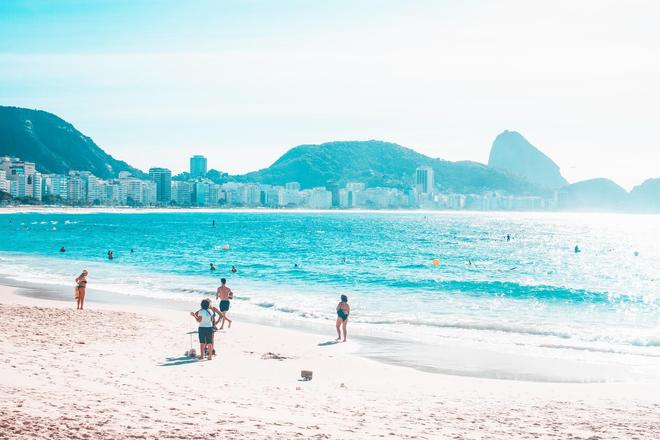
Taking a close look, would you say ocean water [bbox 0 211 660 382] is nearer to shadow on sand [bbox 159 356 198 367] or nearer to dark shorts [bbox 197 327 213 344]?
dark shorts [bbox 197 327 213 344]

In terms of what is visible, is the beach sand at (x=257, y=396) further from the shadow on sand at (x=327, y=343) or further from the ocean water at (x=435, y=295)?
the ocean water at (x=435, y=295)

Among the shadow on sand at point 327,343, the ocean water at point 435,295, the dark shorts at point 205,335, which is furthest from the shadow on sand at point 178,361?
the ocean water at point 435,295

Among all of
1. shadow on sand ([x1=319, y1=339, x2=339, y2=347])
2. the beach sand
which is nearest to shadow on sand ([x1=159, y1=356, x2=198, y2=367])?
the beach sand

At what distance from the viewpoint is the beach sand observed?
9.31m

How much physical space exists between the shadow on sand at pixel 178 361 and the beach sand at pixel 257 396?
52mm

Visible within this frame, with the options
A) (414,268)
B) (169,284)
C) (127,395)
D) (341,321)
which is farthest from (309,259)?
(127,395)

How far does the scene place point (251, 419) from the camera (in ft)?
32.5

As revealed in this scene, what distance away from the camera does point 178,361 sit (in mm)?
15125

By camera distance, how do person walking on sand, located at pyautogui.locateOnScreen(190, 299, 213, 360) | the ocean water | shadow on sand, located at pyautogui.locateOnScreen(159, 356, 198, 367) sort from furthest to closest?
the ocean water < person walking on sand, located at pyautogui.locateOnScreen(190, 299, 213, 360) < shadow on sand, located at pyautogui.locateOnScreen(159, 356, 198, 367)

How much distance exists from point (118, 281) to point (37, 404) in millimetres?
30419

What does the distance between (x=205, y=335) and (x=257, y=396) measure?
4.16 m

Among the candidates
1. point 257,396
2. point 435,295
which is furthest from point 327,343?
point 435,295

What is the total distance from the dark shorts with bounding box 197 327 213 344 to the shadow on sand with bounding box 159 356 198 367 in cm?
55

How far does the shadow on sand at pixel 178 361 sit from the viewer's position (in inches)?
576
